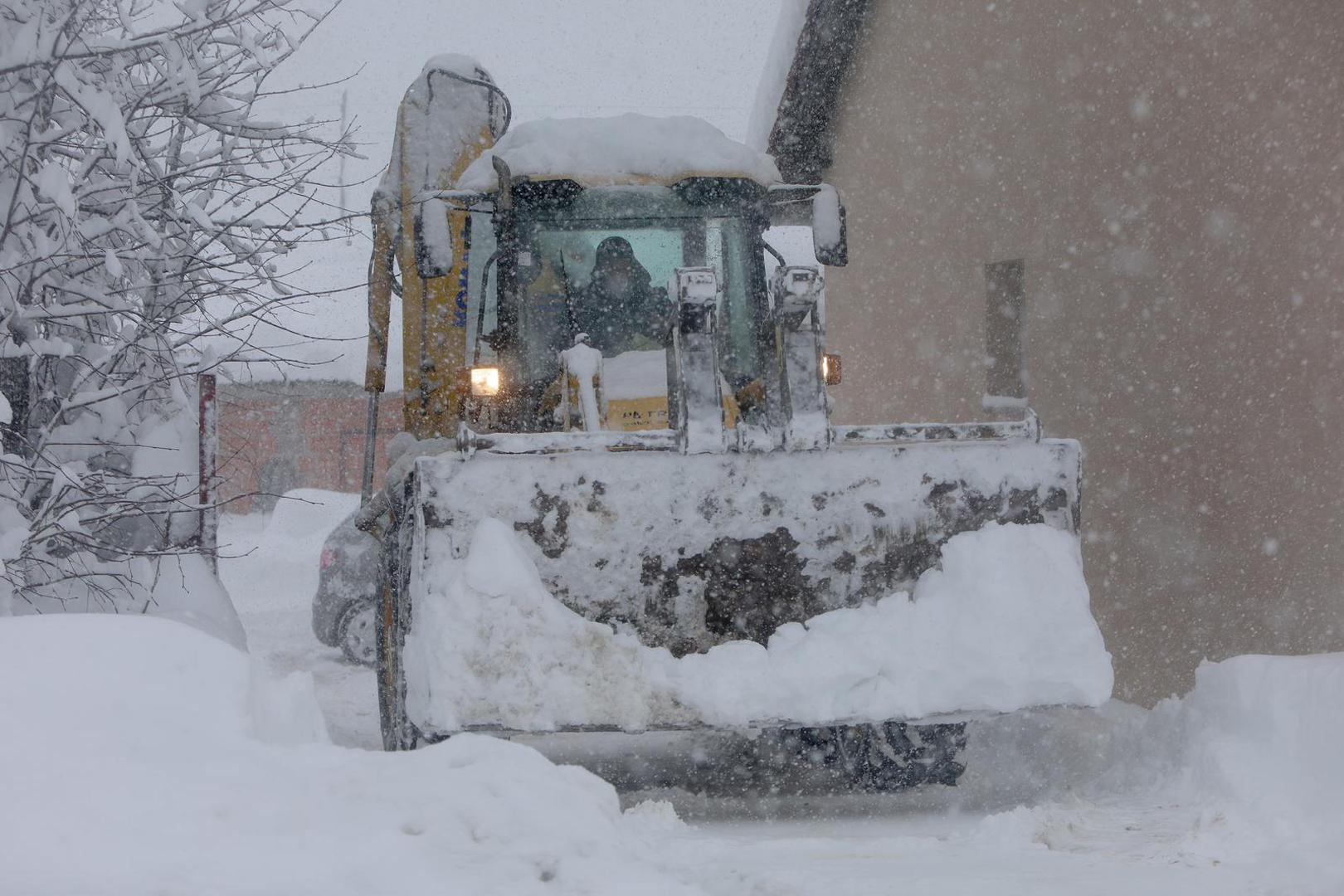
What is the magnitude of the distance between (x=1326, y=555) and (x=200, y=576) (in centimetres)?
520

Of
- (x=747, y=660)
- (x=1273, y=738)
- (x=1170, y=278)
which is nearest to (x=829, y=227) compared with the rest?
(x=1170, y=278)

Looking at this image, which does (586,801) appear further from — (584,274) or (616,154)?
(616,154)

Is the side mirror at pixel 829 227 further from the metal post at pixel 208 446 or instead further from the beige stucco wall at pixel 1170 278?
the metal post at pixel 208 446

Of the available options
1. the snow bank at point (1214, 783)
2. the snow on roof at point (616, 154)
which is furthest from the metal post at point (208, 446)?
the snow bank at point (1214, 783)

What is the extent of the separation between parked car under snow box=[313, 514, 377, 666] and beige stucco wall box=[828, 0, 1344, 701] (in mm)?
4872

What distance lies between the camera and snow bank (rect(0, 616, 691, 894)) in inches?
96.5

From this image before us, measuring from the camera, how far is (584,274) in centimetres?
638

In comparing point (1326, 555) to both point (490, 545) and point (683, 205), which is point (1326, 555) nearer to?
point (683, 205)

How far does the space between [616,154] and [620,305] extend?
29.5 inches

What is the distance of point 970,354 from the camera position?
10.5 metres

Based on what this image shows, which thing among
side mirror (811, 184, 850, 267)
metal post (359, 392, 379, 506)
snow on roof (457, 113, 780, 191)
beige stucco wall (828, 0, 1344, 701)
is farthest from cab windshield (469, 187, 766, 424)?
beige stucco wall (828, 0, 1344, 701)

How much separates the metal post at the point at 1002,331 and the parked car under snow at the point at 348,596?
490 cm

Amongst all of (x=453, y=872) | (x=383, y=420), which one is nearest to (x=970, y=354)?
(x=453, y=872)

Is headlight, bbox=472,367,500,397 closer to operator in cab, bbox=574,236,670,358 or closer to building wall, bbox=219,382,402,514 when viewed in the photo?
operator in cab, bbox=574,236,670,358
